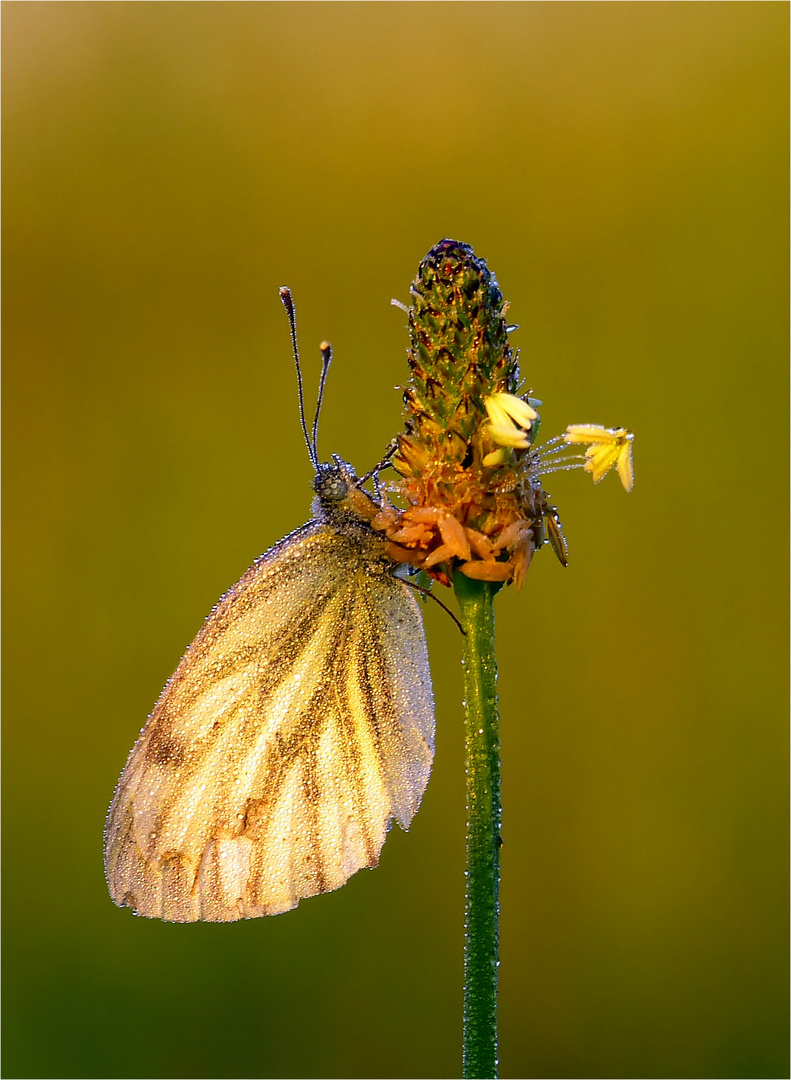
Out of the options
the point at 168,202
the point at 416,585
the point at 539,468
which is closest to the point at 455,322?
the point at 539,468

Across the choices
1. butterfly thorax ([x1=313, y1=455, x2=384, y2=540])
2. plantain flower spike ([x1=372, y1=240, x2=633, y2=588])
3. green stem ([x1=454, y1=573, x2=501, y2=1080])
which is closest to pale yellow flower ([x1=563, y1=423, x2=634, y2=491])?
plantain flower spike ([x1=372, y1=240, x2=633, y2=588])

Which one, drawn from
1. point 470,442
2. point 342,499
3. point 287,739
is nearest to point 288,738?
point 287,739

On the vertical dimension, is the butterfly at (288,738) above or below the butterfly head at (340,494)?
below

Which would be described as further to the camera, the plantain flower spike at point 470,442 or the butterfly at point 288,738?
the butterfly at point 288,738

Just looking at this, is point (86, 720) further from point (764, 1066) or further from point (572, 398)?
point (764, 1066)

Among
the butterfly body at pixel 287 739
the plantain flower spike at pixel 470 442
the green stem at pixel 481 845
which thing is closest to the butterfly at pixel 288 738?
the butterfly body at pixel 287 739

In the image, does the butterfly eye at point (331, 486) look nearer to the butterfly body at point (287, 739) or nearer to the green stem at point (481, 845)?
the butterfly body at point (287, 739)
